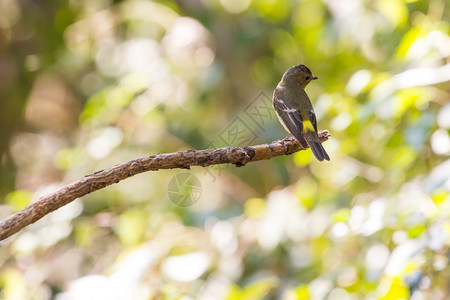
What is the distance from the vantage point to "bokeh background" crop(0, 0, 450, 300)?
262cm

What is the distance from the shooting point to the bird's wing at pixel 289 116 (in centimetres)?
253

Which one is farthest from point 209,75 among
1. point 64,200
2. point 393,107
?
point 64,200

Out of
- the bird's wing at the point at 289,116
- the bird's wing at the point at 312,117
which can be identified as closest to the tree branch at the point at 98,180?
the bird's wing at the point at 289,116

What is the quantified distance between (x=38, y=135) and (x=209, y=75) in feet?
8.75

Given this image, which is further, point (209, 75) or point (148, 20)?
point (148, 20)

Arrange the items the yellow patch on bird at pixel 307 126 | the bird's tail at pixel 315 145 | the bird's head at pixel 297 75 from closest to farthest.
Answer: the bird's tail at pixel 315 145 < the yellow patch on bird at pixel 307 126 < the bird's head at pixel 297 75

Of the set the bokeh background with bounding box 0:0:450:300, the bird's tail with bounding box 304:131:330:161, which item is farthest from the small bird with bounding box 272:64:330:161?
the bokeh background with bounding box 0:0:450:300

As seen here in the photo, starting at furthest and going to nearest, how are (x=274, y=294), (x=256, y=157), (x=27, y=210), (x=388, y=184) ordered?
(x=388, y=184)
(x=274, y=294)
(x=256, y=157)
(x=27, y=210)

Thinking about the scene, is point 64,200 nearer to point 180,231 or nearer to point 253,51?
point 180,231

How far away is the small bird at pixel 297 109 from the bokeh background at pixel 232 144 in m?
0.12

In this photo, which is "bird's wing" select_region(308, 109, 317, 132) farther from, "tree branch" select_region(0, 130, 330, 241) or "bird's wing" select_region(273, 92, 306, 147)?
"tree branch" select_region(0, 130, 330, 241)

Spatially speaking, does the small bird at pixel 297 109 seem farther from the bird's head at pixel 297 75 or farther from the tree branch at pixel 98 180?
the tree branch at pixel 98 180

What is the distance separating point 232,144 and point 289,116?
361 millimetres

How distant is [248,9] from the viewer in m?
4.48
